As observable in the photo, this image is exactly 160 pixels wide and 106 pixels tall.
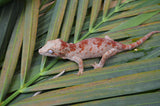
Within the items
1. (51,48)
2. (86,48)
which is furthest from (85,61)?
(51,48)

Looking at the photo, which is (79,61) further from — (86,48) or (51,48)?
(51,48)

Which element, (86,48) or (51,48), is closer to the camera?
(51,48)

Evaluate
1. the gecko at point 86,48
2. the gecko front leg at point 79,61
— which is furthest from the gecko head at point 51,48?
the gecko front leg at point 79,61

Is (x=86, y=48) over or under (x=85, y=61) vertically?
over

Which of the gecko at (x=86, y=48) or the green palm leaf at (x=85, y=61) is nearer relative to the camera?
the green palm leaf at (x=85, y=61)

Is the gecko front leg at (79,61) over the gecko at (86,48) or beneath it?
beneath

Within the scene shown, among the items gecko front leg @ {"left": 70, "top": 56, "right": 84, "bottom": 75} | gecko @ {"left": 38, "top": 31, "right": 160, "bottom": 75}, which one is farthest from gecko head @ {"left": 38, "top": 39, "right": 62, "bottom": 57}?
gecko front leg @ {"left": 70, "top": 56, "right": 84, "bottom": 75}

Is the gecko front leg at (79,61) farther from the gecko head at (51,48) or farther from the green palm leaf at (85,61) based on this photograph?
the gecko head at (51,48)

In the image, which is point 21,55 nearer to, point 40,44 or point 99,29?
point 40,44
